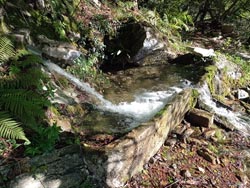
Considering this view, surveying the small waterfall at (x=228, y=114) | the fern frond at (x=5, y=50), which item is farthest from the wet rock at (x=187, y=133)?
the fern frond at (x=5, y=50)

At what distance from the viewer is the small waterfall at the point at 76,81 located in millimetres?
6292

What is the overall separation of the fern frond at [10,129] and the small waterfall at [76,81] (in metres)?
2.52

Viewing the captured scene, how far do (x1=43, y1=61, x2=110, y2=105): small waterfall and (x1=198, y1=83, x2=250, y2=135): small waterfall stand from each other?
2395mm

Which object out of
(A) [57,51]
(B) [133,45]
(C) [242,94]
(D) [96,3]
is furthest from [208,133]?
(D) [96,3]

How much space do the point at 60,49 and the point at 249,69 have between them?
24.3 feet

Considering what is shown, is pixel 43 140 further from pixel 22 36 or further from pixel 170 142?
pixel 22 36

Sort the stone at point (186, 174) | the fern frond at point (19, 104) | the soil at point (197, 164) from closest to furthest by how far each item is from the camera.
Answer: the fern frond at point (19, 104) → the soil at point (197, 164) → the stone at point (186, 174)

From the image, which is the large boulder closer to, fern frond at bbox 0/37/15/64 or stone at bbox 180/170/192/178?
fern frond at bbox 0/37/15/64

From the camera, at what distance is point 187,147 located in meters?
5.36

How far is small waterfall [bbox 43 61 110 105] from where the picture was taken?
6.29m

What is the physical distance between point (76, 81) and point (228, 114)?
3597 millimetres

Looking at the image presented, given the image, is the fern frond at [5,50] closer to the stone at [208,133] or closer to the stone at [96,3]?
the stone at [208,133]

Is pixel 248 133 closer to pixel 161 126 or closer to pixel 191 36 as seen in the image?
pixel 161 126

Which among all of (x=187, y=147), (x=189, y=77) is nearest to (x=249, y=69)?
(x=189, y=77)
